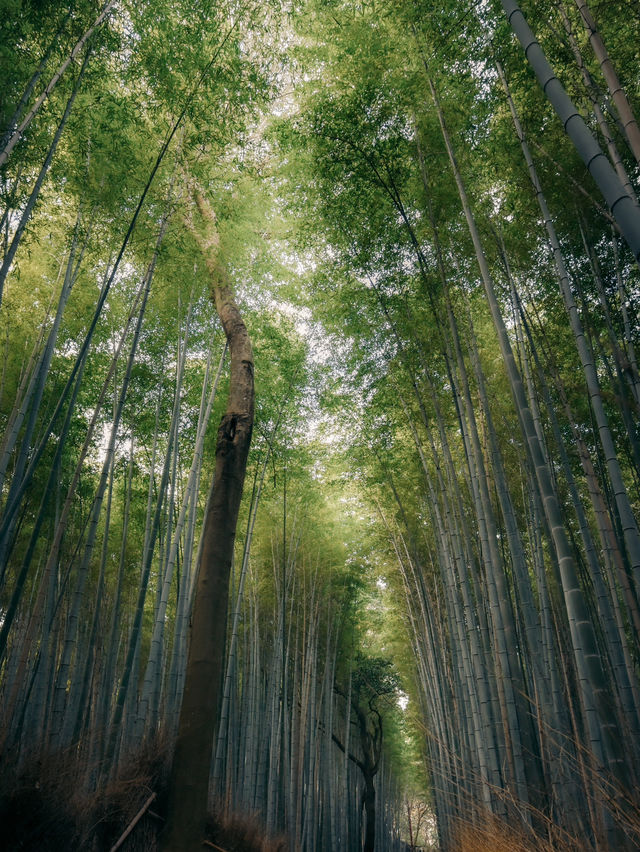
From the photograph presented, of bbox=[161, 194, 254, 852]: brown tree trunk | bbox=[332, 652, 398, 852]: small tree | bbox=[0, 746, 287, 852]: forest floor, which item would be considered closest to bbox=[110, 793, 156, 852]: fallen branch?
bbox=[0, 746, 287, 852]: forest floor

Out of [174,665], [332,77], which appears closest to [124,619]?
[174,665]

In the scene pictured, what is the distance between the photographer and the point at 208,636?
7.79ft

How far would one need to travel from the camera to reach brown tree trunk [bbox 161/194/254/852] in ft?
7.00

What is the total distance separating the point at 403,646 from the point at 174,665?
6.46m

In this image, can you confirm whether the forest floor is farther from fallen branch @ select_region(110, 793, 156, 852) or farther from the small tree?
the small tree

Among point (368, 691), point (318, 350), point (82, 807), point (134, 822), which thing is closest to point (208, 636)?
point (82, 807)

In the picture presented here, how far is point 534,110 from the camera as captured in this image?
331cm

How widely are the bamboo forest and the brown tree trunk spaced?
1 cm

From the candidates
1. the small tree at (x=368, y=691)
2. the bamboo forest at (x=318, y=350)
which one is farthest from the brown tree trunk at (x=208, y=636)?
the small tree at (x=368, y=691)

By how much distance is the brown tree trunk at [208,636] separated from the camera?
7.00 feet

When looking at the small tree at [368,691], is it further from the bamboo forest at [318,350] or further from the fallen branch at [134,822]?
the fallen branch at [134,822]

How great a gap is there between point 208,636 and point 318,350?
3.91 meters

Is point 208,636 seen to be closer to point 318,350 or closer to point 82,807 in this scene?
point 82,807

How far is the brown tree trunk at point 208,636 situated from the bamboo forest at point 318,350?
0.04 feet
